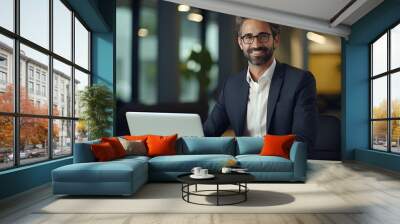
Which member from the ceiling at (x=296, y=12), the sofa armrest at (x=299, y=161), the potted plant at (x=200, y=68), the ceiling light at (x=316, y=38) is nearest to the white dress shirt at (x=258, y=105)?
the potted plant at (x=200, y=68)

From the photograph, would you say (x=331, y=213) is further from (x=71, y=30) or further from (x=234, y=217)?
(x=71, y=30)

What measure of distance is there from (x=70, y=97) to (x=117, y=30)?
2260 millimetres


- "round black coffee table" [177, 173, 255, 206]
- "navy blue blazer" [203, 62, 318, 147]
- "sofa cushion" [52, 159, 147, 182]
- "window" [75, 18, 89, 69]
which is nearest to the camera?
"round black coffee table" [177, 173, 255, 206]

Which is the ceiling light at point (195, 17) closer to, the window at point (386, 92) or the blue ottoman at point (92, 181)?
the window at point (386, 92)

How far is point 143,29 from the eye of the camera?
9148 mm

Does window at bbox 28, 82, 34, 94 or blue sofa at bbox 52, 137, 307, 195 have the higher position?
window at bbox 28, 82, 34, 94

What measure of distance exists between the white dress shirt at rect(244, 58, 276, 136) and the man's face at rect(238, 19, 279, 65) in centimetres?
32

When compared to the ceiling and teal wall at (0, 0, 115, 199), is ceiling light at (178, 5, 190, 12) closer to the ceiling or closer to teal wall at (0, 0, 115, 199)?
the ceiling

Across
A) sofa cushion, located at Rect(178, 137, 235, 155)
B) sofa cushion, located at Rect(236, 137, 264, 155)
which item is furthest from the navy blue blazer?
sofa cushion, located at Rect(178, 137, 235, 155)

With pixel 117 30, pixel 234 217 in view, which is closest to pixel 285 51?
pixel 117 30

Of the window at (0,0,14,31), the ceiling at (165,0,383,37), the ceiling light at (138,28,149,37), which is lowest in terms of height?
the window at (0,0,14,31)

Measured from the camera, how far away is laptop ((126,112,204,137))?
27.2ft

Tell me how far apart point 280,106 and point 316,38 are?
2080 millimetres

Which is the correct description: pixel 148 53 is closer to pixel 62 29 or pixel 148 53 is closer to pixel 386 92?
pixel 62 29
